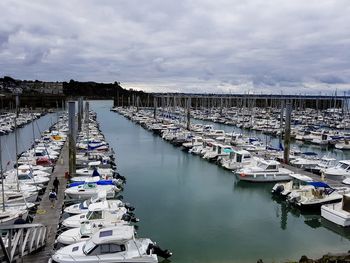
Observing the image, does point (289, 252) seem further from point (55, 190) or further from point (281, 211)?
point (55, 190)

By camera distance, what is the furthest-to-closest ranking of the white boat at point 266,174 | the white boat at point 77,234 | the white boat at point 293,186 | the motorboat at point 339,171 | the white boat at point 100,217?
the white boat at point 266,174, the motorboat at point 339,171, the white boat at point 293,186, the white boat at point 100,217, the white boat at point 77,234

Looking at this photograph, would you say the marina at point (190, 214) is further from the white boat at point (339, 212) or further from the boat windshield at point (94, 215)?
the white boat at point (339, 212)

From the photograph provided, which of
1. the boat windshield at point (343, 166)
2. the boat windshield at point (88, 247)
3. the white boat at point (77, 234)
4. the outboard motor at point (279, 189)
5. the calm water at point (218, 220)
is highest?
A: the boat windshield at point (343, 166)

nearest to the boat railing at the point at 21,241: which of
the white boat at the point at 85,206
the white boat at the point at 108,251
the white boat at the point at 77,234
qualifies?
the white boat at the point at 77,234

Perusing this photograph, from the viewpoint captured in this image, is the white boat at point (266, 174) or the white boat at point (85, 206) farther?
the white boat at point (266, 174)

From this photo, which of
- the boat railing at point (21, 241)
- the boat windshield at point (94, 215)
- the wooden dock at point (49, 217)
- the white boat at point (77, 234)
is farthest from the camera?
the boat windshield at point (94, 215)

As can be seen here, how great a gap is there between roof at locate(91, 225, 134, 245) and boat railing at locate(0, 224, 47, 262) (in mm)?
2930

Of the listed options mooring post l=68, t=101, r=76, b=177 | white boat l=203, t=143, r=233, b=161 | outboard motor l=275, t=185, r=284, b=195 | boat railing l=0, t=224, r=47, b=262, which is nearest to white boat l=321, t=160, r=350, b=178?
outboard motor l=275, t=185, r=284, b=195

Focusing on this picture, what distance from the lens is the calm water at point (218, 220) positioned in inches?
826

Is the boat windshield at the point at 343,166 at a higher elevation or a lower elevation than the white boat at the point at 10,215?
higher

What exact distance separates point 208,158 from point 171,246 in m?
25.8

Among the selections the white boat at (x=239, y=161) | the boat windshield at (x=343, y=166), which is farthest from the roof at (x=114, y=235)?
the boat windshield at (x=343, y=166)

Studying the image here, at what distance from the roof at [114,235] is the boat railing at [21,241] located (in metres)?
2.93

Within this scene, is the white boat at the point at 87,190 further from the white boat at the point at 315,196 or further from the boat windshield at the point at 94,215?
the white boat at the point at 315,196
